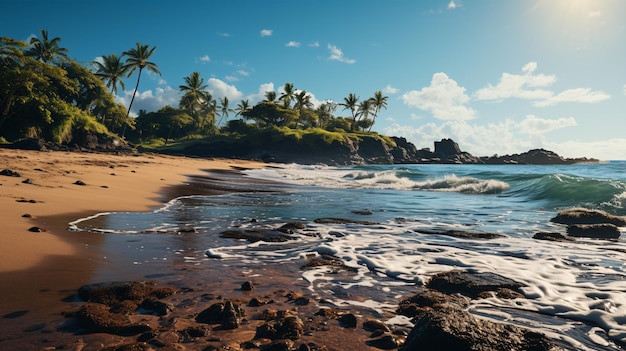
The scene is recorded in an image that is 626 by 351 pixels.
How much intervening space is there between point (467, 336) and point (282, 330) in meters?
1.39

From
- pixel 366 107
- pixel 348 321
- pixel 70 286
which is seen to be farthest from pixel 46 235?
pixel 366 107

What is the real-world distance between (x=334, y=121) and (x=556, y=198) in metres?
78.0

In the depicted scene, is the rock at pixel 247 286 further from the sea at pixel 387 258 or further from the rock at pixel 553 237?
the rock at pixel 553 237

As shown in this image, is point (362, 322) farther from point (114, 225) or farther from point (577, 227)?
point (577, 227)

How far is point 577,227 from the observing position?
8305 millimetres

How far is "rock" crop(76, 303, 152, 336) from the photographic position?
281 cm

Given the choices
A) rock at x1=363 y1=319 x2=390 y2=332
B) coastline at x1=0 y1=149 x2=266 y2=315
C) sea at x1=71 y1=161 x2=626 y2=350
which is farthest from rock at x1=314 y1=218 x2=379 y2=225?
rock at x1=363 y1=319 x2=390 y2=332

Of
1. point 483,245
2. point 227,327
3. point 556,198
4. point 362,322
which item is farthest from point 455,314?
point 556,198

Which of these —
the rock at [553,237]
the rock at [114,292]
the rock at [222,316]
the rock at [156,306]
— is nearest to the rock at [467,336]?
the rock at [222,316]

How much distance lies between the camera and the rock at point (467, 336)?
2.31m

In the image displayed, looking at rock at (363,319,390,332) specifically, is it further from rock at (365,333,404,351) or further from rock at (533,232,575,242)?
rock at (533,232,575,242)

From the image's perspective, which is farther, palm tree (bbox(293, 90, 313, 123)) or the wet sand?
palm tree (bbox(293, 90, 313, 123))

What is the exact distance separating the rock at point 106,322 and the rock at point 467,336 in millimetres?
2088

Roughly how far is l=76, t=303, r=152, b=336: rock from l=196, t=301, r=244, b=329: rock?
0.45 meters
